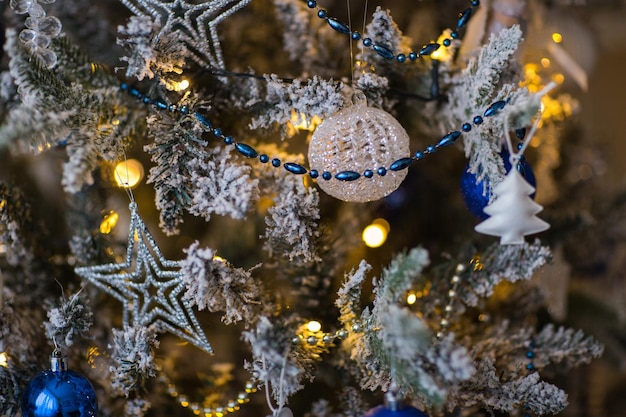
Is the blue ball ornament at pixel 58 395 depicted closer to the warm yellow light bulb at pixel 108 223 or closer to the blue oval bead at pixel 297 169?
the warm yellow light bulb at pixel 108 223

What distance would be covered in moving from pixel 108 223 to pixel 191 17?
0.79 ft

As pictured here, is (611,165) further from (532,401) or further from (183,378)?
(183,378)

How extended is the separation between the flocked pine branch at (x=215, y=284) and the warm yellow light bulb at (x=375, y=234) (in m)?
0.21

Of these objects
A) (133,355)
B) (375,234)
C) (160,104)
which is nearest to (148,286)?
(133,355)

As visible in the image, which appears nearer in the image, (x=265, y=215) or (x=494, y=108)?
(x=494, y=108)

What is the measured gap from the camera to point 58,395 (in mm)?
544

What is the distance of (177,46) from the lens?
1.79 feet

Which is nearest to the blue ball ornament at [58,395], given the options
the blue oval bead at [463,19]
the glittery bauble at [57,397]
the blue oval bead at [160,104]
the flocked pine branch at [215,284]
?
the glittery bauble at [57,397]

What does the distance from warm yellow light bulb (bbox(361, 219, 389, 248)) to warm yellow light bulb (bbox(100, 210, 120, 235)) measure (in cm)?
28

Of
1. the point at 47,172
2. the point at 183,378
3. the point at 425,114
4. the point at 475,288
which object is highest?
the point at 425,114

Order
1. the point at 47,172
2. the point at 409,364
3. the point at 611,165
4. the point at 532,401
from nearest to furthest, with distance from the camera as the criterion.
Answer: the point at 409,364, the point at 532,401, the point at 47,172, the point at 611,165

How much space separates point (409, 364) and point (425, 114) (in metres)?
0.29

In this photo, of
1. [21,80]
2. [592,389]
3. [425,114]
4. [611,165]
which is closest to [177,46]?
[21,80]

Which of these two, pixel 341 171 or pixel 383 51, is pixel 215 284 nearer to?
pixel 341 171
